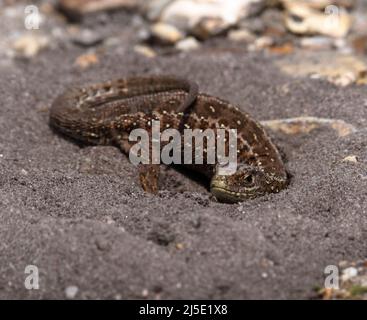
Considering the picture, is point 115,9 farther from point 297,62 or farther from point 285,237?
point 285,237

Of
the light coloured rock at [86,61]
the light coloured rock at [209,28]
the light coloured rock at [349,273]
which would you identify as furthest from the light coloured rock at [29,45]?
the light coloured rock at [349,273]

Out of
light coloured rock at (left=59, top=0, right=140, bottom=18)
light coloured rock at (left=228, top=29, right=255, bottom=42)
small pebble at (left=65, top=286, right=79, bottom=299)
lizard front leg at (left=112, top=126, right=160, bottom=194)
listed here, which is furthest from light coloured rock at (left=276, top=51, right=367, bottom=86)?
small pebble at (left=65, top=286, right=79, bottom=299)

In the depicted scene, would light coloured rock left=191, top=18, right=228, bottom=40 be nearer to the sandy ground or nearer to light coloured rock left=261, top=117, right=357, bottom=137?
the sandy ground

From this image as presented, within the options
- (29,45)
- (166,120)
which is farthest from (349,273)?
(29,45)

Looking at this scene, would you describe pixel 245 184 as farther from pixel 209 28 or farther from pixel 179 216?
pixel 209 28

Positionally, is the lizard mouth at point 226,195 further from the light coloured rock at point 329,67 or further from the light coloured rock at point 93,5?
the light coloured rock at point 93,5
